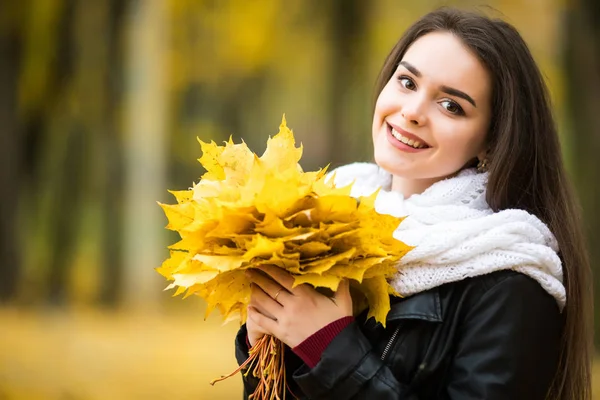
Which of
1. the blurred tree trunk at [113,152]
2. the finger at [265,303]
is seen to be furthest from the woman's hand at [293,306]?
the blurred tree trunk at [113,152]

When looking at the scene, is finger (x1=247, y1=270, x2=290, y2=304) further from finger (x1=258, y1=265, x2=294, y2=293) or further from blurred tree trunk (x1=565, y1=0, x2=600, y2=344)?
blurred tree trunk (x1=565, y1=0, x2=600, y2=344)

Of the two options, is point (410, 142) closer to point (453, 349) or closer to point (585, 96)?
point (453, 349)

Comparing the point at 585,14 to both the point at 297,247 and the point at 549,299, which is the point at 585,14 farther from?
the point at 297,247

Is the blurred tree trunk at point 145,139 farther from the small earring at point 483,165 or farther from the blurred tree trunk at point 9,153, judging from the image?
the small earring at point 483,165

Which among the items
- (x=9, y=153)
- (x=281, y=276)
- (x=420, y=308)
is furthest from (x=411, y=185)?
(x=9, y=153)

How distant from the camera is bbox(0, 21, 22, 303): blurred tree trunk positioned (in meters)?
5.15

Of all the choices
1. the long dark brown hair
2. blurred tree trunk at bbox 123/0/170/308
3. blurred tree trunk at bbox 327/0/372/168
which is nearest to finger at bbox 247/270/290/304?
the long dark brown hair

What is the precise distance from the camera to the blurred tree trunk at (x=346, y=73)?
491cm

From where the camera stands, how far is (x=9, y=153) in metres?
5.21

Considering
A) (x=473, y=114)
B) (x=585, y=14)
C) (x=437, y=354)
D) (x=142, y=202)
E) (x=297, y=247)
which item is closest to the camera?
(x=297, y=247)

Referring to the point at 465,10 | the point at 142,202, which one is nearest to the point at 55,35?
the point at 142,202

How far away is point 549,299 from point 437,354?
0.25 m

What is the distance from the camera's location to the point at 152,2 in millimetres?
5223

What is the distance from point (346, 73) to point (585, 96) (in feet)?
5.23
